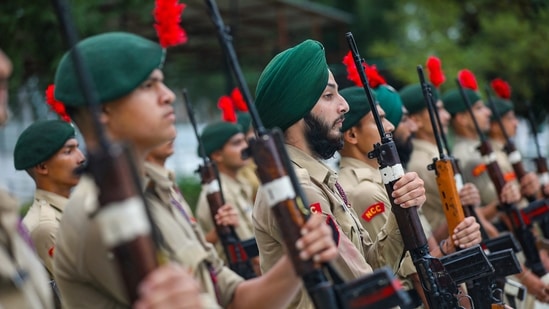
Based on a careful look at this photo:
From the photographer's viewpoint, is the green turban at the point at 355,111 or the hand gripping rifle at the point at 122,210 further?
the green turban at the point at 355,111

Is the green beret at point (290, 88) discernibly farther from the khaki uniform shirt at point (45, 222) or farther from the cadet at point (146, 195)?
the khaki uniform shirt at point (45, 222)

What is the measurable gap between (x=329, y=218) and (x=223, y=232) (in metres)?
3.29

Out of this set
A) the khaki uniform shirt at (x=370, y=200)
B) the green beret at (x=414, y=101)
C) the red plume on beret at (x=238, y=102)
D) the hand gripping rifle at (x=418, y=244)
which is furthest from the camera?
the red plume on beret at (x=238, y=102)

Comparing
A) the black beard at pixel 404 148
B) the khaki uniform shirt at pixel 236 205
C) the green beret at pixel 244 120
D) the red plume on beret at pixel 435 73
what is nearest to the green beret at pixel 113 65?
the black beard at pixel 404 148

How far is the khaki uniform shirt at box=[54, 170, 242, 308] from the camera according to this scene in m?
2.84

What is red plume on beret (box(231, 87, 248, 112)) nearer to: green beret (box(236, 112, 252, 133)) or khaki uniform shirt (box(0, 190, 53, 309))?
green beret (box(236, 112, 252, 133))

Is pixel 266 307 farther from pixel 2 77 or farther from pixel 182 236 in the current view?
pixel 2 77

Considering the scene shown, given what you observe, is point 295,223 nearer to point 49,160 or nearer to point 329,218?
point 329,218

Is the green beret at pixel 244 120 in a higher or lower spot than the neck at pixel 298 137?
higher

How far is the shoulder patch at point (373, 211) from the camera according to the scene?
17.1 feet

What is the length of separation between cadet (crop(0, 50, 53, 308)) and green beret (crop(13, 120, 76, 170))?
2521mm

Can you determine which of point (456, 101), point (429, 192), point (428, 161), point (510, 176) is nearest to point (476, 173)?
point (510, 176)

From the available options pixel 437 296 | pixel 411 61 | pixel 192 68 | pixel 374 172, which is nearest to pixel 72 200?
pixel 437 296

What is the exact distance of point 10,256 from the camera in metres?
2.87
